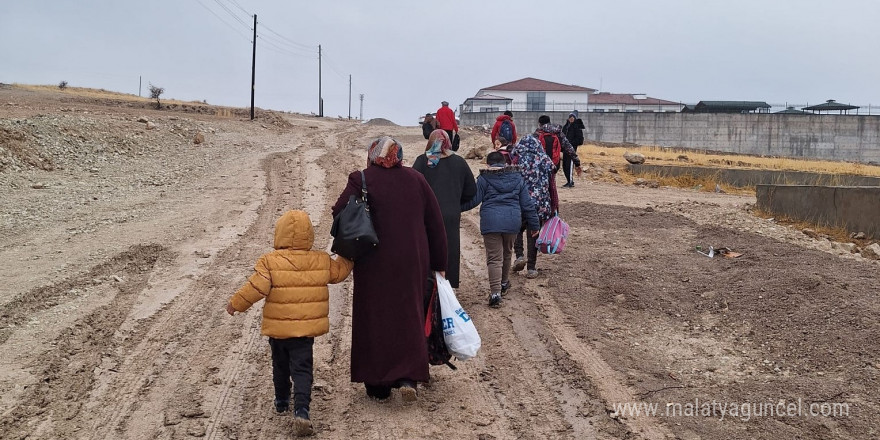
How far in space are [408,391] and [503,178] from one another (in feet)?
11.3

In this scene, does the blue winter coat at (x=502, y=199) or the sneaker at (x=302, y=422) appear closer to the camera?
the sneaker at (x=302, y=422)

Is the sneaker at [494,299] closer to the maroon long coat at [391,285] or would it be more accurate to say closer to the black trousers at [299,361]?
the maroon long coat at [391,285]

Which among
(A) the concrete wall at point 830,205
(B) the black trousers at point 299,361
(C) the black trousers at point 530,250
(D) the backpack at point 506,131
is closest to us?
(B) the black trousers at point 299,361

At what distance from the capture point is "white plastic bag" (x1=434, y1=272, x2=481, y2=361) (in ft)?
18.0

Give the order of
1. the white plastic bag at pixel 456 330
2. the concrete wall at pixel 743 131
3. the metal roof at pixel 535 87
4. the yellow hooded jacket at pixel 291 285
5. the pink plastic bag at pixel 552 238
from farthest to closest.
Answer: the metal roof at pixel 535 87, the concrete wall at pixel 743 131, the pink plastic bag at pixel 552 238, the white plastic bag at pixel 456 330, the yellow hooded jacket at pixel 291 285

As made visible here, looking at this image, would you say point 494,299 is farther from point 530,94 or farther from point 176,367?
point 530,94

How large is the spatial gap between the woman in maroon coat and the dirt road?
375 millimetres

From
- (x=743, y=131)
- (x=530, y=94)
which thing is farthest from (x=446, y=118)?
(x=530, y=94)

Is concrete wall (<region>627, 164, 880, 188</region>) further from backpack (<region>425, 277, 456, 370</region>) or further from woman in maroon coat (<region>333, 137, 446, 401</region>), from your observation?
woman in maroon coat (<region>333, 137, 446, 401</region>)

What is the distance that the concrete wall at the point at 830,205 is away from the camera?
40.7 feet

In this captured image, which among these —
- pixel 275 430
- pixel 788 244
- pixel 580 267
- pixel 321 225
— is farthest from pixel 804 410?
pixel 321 225

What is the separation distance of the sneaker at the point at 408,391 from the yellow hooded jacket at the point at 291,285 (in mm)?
777

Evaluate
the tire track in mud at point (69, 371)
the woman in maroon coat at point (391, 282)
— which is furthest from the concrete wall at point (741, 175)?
the woman in maroon coat at point (391, 282)

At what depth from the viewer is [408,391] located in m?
5.34
